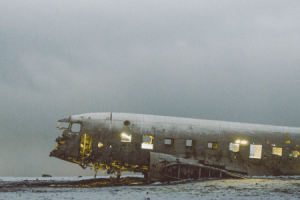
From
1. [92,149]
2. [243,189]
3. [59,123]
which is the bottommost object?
[243,189]

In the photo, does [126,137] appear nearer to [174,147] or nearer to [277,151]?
[174,147]

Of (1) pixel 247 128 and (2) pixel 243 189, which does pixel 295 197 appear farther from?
(1) pixel 247 128

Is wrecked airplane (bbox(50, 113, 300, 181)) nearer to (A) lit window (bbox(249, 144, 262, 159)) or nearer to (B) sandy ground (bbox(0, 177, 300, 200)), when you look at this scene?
(A) lit window (bbox(249, 144, 262, 159))

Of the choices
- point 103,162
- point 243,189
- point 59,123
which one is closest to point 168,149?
point 103,162

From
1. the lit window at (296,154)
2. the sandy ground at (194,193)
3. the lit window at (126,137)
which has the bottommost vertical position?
the sandy ground at (194,193)

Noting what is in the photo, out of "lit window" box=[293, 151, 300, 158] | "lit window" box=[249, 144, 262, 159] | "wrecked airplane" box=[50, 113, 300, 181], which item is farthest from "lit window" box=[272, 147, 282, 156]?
"lit window" box=[249, 144, 262, 159]

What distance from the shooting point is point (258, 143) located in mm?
25797

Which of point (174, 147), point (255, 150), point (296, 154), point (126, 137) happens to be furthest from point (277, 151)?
point (126, 137)

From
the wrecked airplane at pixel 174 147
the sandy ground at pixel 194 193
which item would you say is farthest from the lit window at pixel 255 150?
the sandy ground at pixel 194 193

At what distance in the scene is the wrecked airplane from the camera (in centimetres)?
2231

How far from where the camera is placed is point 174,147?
23.8 m

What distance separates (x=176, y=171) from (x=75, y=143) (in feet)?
26.8

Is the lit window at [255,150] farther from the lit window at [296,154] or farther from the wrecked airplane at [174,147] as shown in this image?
the lit window at [296,154]

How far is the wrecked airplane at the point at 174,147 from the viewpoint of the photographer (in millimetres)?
22312
